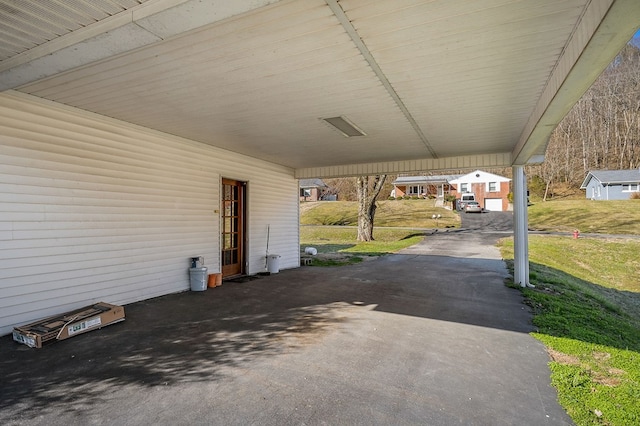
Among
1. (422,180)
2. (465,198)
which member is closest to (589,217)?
(465,198)

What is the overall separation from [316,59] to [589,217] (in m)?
25.4

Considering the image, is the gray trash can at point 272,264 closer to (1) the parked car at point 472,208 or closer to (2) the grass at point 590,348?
(2) the grass at point 590,348

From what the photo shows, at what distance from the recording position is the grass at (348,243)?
11.0 meters

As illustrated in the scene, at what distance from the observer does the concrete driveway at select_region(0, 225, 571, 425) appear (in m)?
2.29

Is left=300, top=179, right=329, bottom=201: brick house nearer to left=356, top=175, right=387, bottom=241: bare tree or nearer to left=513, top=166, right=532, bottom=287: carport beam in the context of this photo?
left=356, top=175, right=387, bottom=241: bare tree

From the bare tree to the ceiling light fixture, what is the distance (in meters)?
10.4

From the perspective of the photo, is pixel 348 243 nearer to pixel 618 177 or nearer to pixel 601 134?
pixel 618 177

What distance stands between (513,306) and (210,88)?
17.4 ft

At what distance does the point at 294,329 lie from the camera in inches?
160

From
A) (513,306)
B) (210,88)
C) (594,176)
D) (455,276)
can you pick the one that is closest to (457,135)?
(513,306)

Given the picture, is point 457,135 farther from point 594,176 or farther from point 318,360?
point 594,176

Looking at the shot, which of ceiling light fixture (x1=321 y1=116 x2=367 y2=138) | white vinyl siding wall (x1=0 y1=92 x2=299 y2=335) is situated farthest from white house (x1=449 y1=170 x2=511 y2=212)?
white vinyl siding wall (x1=0 y1=92 x2=299 y2=335)

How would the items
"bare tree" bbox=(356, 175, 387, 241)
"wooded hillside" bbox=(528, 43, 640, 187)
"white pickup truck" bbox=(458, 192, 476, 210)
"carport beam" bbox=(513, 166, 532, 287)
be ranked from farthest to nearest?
1. "wooded hillside" bbox=(528, 43, 640, 187)
2. "white pickup truck" bbox=(458, 192, 476, 210)
3. "bare tree" bbox=(356, 175, 387, 241)
4. "carport beam" bbox=(513, 166, 532, 287)

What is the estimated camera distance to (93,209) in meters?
4.79
